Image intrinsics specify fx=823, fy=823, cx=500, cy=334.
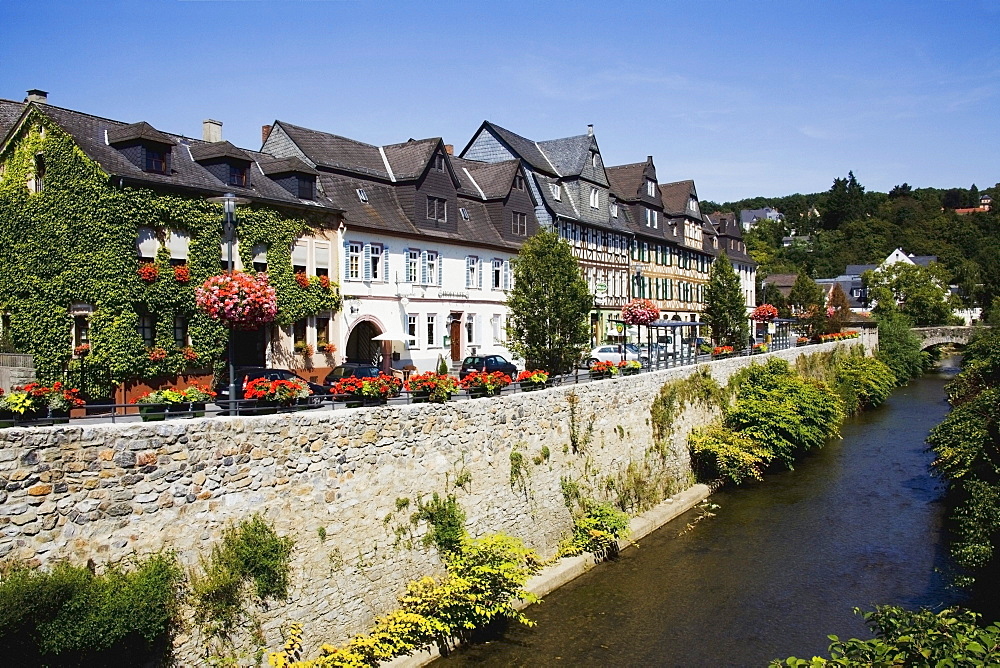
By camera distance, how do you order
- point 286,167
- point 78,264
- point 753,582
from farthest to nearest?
point 286,167 → point 78,264 → point 753,582

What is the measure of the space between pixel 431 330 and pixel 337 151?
863 cm

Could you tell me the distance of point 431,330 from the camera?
36.4 meters

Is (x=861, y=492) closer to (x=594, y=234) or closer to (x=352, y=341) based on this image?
(x=352, y=341)

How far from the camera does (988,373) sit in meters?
25.9

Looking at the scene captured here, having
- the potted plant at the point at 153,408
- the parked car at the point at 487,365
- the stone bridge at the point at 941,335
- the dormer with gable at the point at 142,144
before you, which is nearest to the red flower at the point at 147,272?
the dormer with gable at the point at 142,144

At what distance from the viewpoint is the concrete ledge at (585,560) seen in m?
15.3

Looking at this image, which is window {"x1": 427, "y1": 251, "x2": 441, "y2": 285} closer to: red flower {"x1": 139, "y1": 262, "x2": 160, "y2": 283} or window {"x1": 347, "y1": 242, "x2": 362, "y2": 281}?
window {"x1": 347, "y1": 242, "x2": 362, "y2": 281}

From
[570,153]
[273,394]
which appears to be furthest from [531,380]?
[570,153]

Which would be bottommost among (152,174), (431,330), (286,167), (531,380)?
(531,380)

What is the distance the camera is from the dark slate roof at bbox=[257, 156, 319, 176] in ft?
97.7

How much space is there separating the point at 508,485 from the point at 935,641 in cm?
1085

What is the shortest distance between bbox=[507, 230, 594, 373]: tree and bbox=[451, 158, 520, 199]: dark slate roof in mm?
15118

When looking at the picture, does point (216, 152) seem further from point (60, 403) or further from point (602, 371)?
point (60, 403)

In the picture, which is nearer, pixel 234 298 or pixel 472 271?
pixel 234 298
